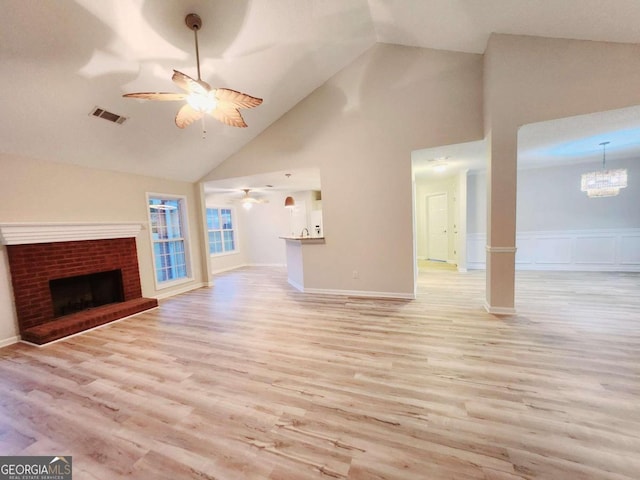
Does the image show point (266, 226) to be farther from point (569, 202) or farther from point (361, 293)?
point (569, 202)

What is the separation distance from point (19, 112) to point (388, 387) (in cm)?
460

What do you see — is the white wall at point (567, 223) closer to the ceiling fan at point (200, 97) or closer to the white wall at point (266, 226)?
the white wall at point (266, 226)

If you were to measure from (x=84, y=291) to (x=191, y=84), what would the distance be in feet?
13.5

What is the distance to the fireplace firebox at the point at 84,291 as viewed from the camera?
3830 millimetres

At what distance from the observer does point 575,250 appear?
567 cm

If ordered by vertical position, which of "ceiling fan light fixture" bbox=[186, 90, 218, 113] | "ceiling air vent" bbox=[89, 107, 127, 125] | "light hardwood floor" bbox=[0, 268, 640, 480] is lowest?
"light hardwood floor" bbox=[0, 268, 640, 480]

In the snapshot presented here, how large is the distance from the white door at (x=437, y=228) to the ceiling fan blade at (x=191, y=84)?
22.1ft

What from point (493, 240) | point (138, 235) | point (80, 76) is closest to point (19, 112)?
point (80, 76)

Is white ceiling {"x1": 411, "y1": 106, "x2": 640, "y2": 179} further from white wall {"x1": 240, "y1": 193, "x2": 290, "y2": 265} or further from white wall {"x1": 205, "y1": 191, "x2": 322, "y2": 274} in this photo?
white wall {"x1": 240, "y1": 193, "x2": 290, "y2": 265}

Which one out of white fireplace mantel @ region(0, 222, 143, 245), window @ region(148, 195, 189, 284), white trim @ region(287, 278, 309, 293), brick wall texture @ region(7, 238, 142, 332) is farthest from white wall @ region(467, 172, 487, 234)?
brick wall texture @ region(7, 238, 142, 332)

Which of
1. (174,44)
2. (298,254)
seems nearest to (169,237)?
(298,254)

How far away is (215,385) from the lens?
2.11m

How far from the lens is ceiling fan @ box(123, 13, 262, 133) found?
2137 mm

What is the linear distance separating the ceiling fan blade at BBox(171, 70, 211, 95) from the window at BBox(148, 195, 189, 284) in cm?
358
